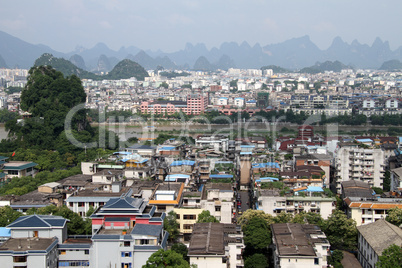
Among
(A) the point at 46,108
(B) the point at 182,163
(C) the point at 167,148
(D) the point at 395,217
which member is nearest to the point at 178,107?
(A) the point at 46,108

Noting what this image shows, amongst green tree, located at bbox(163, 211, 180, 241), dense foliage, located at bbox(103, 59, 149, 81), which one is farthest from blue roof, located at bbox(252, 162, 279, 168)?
dense foliage, located at bbox(103, 59, 149, 81)

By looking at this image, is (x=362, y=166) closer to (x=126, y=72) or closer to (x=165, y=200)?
(x=165, y=200)

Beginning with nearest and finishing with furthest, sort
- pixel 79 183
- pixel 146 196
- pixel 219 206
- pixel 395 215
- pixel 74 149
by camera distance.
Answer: pixel 395 215
pixel 219 206
pixel 146 196
pixel 79 183
pixel 74 149

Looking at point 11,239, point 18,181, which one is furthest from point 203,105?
point 11,239

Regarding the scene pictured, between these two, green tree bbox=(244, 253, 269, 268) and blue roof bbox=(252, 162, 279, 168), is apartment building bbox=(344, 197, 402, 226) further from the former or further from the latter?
blue roof bbox=(252, 162, 279, 168)

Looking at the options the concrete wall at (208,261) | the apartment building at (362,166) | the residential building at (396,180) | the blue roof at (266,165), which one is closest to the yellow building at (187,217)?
the concrete wall at (208,261)

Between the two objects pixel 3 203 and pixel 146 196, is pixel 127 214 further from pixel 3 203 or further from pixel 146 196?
pixel 3 203
